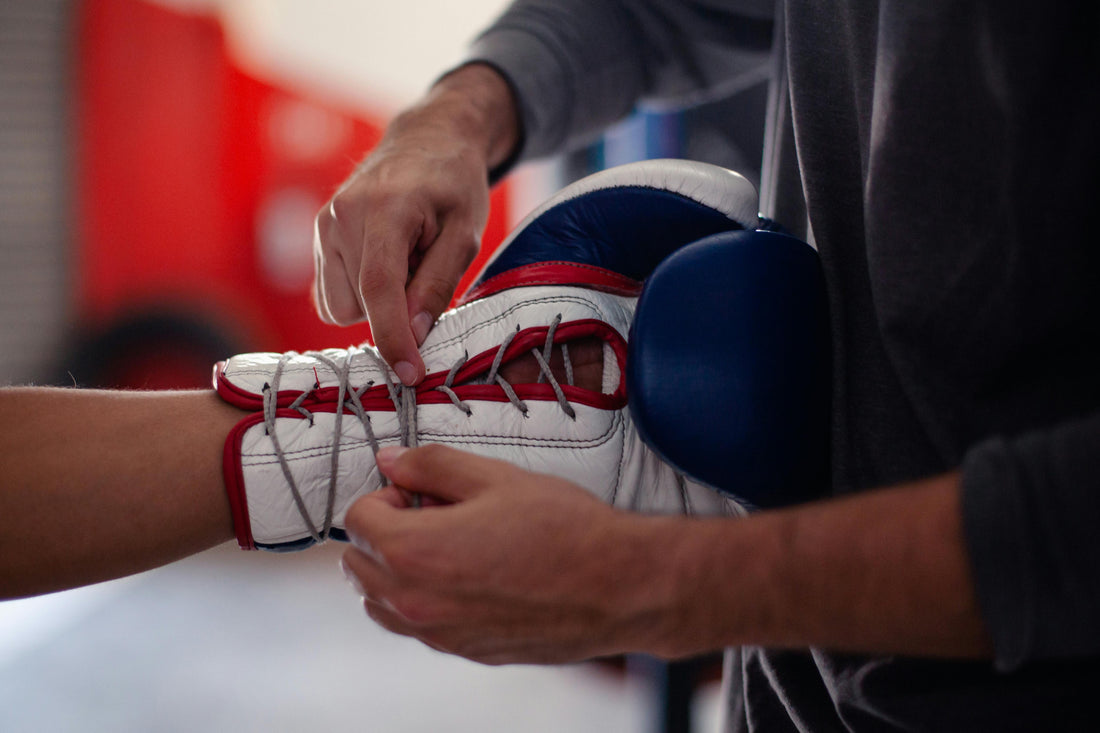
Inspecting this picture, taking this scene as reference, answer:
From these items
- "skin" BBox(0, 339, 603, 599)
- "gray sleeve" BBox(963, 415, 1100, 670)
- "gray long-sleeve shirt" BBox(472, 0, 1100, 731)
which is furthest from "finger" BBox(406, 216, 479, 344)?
"gray sleeve" BBox(963, 415, 1100, 670)

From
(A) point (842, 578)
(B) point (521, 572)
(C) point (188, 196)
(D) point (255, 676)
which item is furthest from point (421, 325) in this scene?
(C) point (188, 196)

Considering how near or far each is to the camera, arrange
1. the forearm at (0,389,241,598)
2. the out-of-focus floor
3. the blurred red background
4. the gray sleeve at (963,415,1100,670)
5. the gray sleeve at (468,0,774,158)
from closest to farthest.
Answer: the gray sleeve at (963,415,1100,670)
the forearm at (0,389,241,598)
the gray sleeve at (468,0,774,158)
the out-of-focus floor
the blurred red background

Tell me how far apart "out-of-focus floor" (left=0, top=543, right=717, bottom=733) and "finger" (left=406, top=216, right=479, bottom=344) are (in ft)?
3.21

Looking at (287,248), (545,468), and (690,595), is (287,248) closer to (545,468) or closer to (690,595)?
(545,468)

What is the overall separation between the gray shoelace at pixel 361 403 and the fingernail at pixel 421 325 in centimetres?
4

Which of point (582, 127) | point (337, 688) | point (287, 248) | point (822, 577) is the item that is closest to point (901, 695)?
point (822, 577)

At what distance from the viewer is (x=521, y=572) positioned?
41 cm

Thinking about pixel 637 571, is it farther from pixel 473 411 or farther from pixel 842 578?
pixel 473 411

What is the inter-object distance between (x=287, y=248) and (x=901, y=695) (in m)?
2.29

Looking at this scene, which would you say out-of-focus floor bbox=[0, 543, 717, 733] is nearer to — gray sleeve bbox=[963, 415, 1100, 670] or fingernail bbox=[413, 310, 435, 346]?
fingernail bbox=[413, 310, 435, 346]

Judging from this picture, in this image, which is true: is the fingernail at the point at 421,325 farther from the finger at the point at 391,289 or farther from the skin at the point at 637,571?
the skin at the point at 637,571

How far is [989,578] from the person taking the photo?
1.13 ft

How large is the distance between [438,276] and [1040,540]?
522 mm

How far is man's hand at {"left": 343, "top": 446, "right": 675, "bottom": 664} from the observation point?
0.41m
